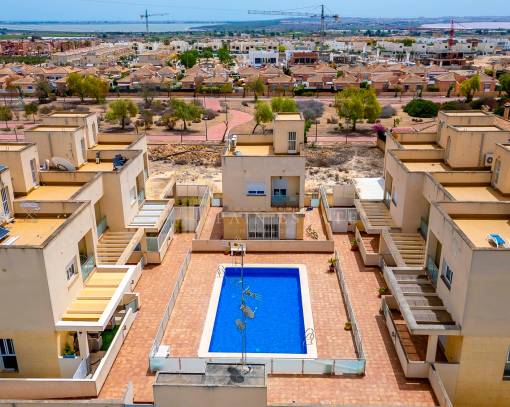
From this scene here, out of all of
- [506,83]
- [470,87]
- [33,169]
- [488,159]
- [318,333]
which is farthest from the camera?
[506,83]

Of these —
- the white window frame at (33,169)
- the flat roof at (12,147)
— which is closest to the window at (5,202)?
the white window frame at (33,169)

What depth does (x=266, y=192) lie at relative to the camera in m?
32.6

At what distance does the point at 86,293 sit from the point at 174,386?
848 cm

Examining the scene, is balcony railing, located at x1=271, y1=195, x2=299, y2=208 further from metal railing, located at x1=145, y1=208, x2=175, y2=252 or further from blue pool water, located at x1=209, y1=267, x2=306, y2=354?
metal railing, located at x1=145, y1=208, x2=175, y2=252

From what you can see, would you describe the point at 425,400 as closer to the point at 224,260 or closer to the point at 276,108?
the point at 224,260

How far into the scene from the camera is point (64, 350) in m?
19.7

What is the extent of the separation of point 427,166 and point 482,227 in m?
11.0

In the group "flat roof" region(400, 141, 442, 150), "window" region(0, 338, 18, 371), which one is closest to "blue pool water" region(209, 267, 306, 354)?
"window" region(0, 338, 18, 371)

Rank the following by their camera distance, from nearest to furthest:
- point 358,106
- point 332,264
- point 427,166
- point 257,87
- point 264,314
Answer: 1. point 264,314
2. point 332,264
3. point 427,166
4. point 358,106
5. point 257,87

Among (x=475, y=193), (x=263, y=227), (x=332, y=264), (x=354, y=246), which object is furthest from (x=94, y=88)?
(x=475, y=193)

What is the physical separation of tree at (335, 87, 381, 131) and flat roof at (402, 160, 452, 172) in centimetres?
3755

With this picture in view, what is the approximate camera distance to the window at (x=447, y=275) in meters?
19.3

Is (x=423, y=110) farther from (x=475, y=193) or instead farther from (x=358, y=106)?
(x=475, y=193)

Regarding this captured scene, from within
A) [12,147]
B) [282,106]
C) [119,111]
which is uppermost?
[12,147]
